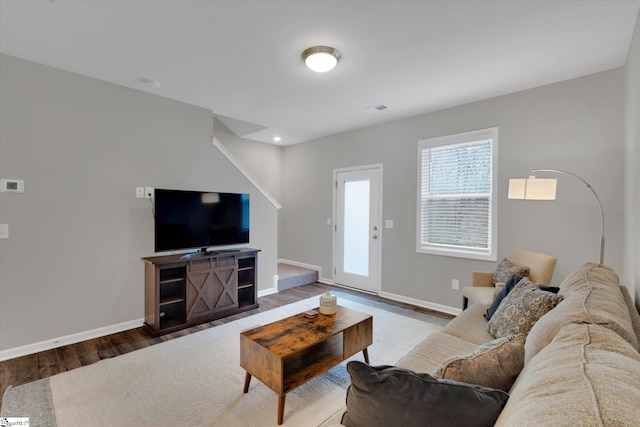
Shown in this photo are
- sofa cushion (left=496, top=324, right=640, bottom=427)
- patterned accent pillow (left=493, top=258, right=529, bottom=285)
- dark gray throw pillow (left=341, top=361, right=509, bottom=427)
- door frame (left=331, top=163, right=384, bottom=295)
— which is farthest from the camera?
door frame (left=331, top=163, right=384, bottom=295)

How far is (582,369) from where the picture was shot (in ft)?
2.29

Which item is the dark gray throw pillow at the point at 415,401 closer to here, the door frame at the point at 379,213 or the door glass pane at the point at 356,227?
the door frame at the point at 379,213

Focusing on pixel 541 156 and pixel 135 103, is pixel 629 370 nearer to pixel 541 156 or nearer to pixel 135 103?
pixel 541 156

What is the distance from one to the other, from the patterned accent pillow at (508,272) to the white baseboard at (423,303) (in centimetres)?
94

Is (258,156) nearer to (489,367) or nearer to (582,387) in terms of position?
(489,367)

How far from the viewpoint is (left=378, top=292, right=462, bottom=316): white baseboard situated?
12.3 ft

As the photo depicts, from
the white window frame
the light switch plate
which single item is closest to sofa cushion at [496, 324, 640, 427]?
the white window frame

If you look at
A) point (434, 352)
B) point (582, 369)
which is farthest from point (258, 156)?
point (582, 369)

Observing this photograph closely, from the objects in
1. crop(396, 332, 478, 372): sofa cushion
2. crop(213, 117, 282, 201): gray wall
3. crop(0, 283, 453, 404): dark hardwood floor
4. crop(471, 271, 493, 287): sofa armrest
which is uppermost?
crop(213, 117, 282, 201): gray wall

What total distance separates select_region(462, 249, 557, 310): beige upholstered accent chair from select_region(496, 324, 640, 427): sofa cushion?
1.92 m

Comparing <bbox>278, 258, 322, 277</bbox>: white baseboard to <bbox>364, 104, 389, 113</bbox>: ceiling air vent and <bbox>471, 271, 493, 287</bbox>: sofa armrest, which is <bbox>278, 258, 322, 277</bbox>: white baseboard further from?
<bbox>364, 104, 389, 113</bbox>: ceiling air vent

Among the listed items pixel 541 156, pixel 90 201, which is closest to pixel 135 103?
pixel 90 201

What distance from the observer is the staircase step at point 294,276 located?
15.8ft

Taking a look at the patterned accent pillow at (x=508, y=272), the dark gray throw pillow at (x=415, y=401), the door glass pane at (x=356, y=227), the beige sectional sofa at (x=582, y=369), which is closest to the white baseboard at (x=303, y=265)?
the door glass pane at (x=356, y=227)
